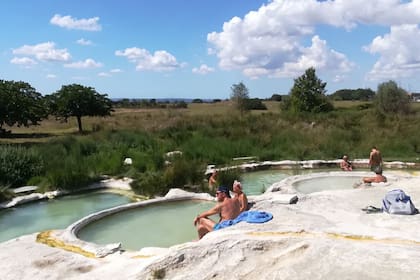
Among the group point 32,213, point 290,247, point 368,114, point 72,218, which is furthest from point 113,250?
point 368,114

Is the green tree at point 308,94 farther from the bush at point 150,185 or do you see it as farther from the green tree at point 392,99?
the bush at point 150,185

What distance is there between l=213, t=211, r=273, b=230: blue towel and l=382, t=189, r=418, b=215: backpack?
6.02ft

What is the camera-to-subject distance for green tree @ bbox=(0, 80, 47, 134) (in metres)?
20.0

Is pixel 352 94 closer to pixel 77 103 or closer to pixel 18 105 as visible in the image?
pixel 77 103

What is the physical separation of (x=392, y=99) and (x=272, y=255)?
34845 millimetres

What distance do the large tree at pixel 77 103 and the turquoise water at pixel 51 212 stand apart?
1674 centimetres

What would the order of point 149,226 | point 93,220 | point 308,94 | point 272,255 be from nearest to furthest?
point 272,255, point 149,226, point 93,220, point 308,94

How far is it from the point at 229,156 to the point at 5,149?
7.05 meters

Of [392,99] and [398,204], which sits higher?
[392,99]

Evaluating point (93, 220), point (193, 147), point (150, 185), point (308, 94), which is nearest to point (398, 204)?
point (93, 220)

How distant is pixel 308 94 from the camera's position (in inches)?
1464

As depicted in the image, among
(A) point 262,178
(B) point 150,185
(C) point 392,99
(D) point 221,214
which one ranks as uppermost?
(C) point 392,99

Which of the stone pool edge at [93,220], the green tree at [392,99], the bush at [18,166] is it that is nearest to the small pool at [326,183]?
the stone pool edge at [93,220]

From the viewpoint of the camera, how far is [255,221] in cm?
598
